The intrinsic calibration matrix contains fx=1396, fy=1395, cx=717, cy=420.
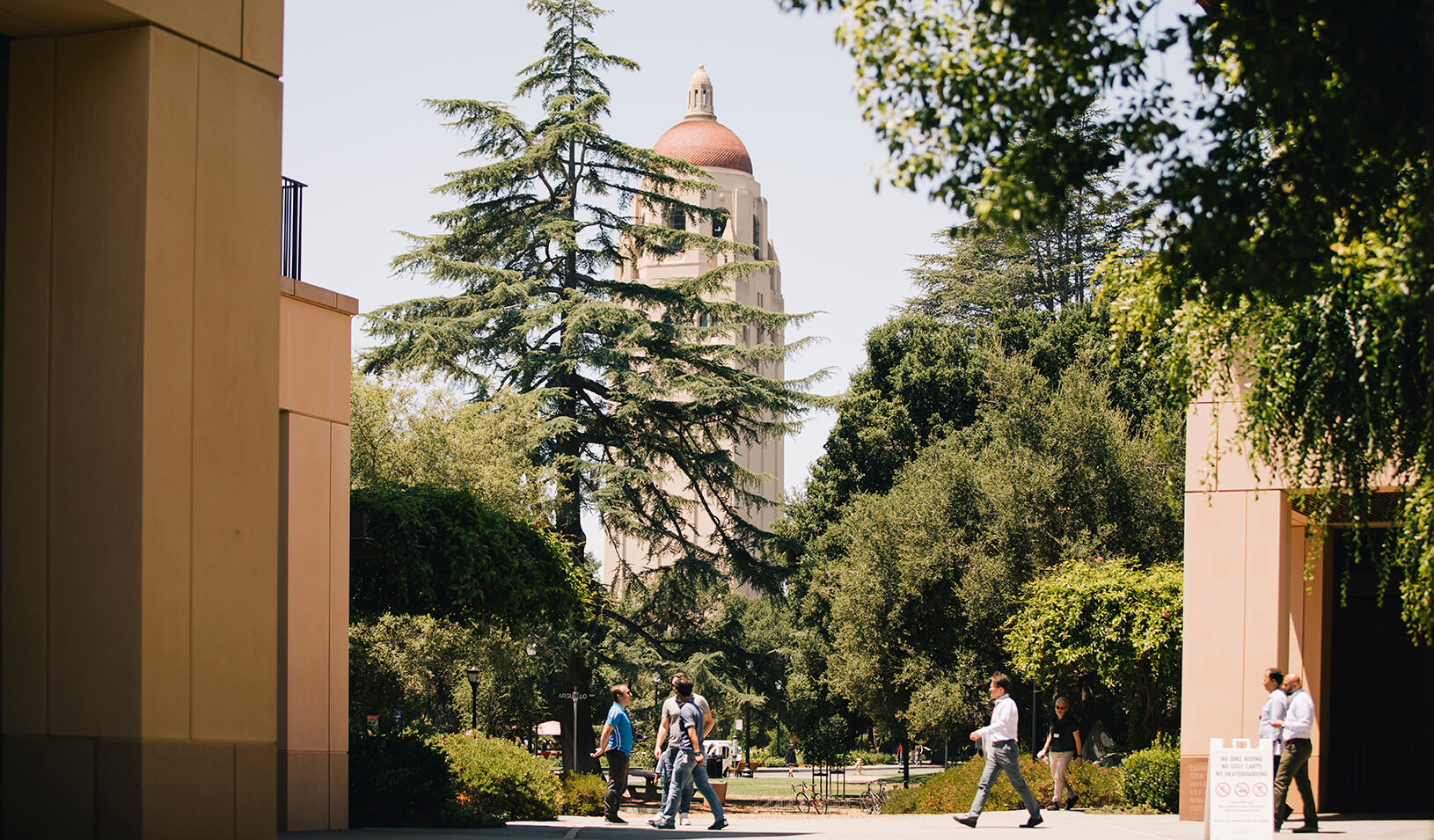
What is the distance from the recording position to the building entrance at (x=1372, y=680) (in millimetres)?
17953

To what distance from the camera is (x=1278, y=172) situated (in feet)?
25.8

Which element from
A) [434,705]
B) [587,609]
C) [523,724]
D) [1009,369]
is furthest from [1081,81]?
[523,724]

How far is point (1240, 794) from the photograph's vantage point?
12.1 metres

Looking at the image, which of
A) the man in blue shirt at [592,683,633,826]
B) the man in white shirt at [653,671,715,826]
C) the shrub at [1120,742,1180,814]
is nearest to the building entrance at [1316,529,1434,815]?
the shrub at [1120,742,1180,814]

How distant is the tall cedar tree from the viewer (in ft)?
118

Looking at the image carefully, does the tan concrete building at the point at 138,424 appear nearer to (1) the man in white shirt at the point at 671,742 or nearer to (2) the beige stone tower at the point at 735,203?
(1) the man in white shirt at the point at 671,742

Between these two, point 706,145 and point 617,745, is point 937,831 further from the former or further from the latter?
point 706,145

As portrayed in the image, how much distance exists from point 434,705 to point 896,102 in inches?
1211

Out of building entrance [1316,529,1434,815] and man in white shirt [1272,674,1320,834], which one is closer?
man in white shirt [1272,674,1320,834]

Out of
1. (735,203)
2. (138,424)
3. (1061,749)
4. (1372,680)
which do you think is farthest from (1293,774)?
(735,203)

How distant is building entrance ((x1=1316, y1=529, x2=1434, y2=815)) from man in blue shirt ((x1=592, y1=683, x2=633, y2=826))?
894 cm

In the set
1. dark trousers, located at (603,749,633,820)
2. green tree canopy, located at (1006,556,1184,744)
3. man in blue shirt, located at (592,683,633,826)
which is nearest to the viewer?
man in blue shirt, located at (592,683,633,826)

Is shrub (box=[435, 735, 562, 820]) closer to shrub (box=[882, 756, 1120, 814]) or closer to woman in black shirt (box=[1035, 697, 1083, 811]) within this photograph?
shrub (box=[882, 756, 1120, 814])

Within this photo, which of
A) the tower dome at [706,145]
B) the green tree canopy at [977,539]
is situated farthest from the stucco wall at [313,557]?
the tower dome at [706,145]
